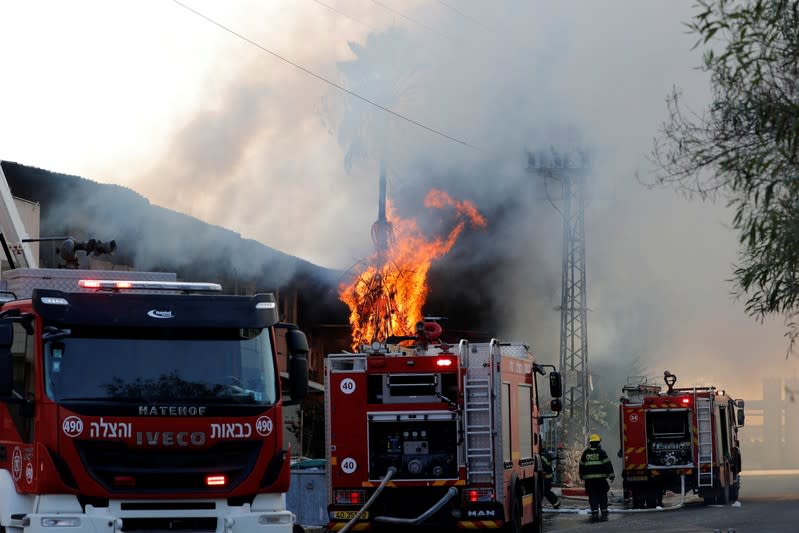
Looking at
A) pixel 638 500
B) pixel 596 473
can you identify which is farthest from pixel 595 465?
pixel 638 500

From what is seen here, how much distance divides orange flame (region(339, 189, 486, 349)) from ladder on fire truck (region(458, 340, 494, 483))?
697 inches

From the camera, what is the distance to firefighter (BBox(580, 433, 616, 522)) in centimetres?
2602

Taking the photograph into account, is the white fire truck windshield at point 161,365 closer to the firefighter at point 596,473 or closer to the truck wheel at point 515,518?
the truck wheel at point 515,518

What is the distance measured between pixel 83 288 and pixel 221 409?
5.88ft

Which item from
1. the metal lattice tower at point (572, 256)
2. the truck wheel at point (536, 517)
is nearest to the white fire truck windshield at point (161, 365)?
the truck wheel at point (536, 517)

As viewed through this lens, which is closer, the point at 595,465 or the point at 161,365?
the point at 161,365

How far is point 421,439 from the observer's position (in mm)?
17391

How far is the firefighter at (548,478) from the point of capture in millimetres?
21927

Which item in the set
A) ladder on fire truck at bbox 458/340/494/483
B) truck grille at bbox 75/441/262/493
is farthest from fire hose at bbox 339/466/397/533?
truck grille at bbox 75/441/262/493

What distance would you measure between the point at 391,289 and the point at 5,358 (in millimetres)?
24468

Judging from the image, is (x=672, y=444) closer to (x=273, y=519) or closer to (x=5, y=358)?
(x=273, y=519)

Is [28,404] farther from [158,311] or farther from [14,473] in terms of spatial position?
[158,311]

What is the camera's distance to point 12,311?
1171cm

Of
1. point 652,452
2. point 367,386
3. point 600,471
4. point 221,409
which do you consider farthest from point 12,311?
point 652,452
